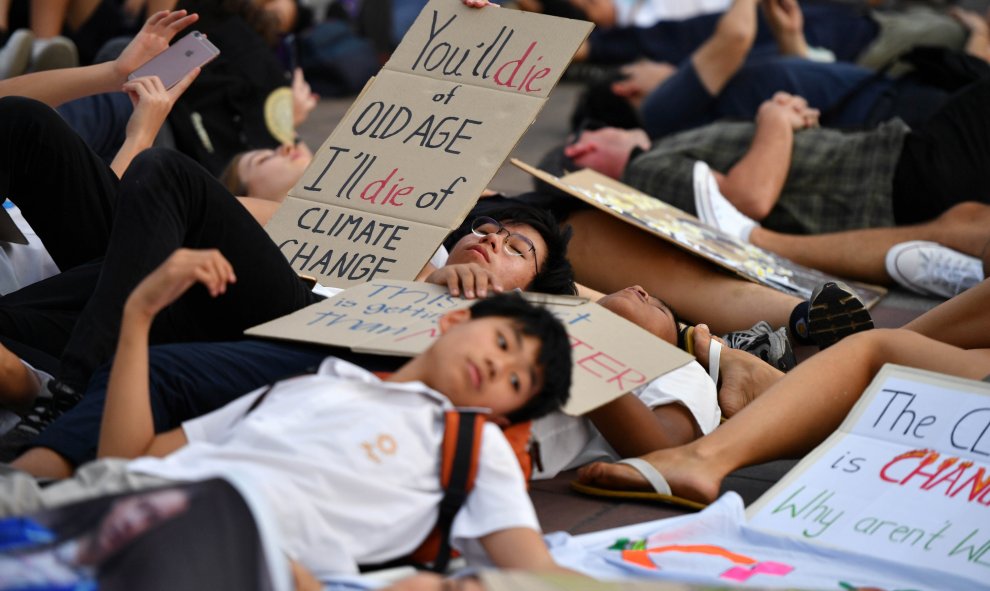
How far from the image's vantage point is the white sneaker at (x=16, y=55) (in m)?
5.03

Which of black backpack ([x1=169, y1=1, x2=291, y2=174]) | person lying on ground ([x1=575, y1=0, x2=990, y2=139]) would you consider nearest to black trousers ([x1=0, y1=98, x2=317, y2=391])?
black backpack ([x1=169, y1=1, x2=291, y2=174])

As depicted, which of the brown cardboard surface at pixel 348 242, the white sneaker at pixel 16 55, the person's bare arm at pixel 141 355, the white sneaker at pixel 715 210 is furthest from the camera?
the white sneaker at pixel 16 55

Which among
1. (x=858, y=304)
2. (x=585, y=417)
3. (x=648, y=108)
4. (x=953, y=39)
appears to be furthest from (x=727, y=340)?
(x=953, y=39)

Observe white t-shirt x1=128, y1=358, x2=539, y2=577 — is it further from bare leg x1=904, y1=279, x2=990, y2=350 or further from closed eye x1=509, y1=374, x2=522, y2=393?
bare leg x1=904, y1=279, x2=990, y2=350

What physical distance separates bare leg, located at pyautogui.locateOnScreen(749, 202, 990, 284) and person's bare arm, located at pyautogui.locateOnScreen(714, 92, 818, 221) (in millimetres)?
180

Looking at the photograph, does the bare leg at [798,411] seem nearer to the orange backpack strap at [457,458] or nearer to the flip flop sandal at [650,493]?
the flip flop sandal at [650,493]

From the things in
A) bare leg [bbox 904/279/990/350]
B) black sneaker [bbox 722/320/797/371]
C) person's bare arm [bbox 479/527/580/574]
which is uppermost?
bare leg [bbox 904/279/990/350]

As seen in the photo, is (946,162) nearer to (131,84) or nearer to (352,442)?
(131,84)

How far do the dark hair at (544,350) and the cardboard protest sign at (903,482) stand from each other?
47cm

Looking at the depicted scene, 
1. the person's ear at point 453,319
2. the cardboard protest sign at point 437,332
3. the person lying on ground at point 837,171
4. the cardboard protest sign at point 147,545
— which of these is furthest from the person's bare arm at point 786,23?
the cardboard protest sign at point 147,545

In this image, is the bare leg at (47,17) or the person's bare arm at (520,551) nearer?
the person's bare arm at (520,551)

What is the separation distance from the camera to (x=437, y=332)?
2.45 meters

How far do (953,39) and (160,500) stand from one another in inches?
245

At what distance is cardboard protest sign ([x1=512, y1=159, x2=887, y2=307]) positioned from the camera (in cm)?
381
